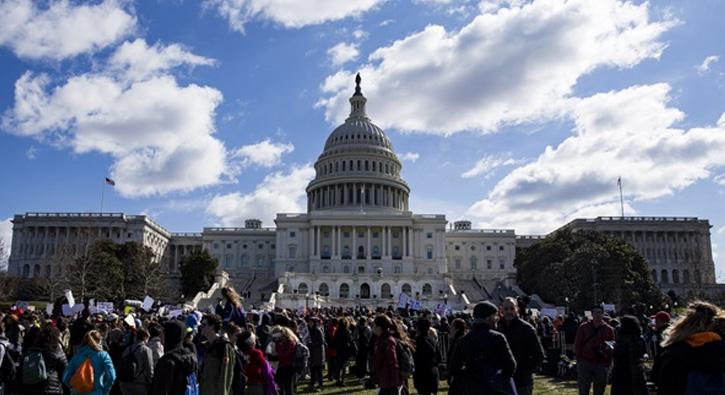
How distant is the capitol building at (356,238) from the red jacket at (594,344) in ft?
272

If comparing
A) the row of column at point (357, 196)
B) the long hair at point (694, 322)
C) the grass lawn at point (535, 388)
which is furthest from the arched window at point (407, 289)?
the long hair at point (694, 322)

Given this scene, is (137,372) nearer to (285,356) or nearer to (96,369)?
(96,369)

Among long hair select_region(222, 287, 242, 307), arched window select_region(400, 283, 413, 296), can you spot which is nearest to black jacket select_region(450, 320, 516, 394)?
long hair select_region(222, 287, 242, 307)

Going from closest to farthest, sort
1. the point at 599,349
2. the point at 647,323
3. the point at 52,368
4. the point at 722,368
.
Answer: the point at 722,368 < the point at 52,368 < the point at 599,349 < the point at 647,323

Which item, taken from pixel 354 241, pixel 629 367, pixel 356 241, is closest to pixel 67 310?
pixel 629 367

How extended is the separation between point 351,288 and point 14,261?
2701 inches

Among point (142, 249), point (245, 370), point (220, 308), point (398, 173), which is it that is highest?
point (398, 173)

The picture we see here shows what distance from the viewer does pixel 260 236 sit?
124 meters

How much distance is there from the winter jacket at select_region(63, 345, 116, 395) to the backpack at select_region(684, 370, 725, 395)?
299 inches

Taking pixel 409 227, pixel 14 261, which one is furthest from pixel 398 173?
pixel 14 261

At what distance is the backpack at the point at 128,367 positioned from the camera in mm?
9945

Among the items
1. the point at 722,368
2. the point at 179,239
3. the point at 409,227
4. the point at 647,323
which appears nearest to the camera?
the point at 722,368

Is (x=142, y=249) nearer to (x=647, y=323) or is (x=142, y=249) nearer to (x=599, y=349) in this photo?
(x=647, y=323)

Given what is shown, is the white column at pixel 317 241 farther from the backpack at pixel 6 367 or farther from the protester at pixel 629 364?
the protester at pixel 629 364
